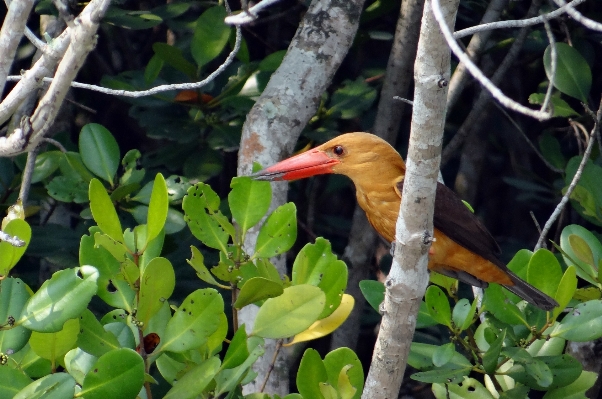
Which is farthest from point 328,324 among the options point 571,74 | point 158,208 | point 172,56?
point 571,74

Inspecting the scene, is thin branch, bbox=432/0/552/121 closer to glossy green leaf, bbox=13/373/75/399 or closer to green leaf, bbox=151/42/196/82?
glossy green leaf, bbox=13/373/75/399

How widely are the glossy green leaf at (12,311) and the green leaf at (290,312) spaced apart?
57 cm

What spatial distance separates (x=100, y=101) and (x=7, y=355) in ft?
8.41

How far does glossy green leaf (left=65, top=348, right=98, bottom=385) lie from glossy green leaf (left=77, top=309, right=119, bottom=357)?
0.05 m

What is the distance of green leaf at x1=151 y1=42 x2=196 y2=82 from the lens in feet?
10.5

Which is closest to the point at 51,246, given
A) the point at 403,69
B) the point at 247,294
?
the point at 247,294

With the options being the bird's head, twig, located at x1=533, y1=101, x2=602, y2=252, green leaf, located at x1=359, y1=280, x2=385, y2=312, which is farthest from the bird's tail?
the bird's head

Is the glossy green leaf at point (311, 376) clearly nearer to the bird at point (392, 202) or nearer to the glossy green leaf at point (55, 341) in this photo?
the glossy green leaf at point (55, 341)

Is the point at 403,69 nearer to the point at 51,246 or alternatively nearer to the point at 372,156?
the point at 372,156

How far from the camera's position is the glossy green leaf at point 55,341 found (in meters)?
1.90

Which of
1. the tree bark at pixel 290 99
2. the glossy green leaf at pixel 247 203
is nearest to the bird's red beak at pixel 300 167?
the tree bark at pixel 290 99

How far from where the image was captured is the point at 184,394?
6.20ft

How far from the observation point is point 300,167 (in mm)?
2875

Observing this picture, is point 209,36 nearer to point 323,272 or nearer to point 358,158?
point 358,158
